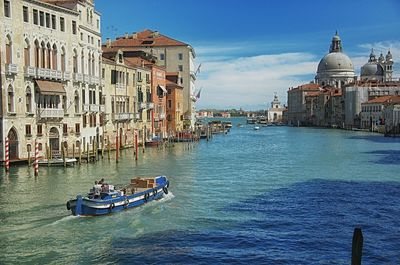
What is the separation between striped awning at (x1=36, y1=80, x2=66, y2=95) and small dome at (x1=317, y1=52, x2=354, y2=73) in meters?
90.7

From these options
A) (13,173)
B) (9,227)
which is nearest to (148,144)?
(13,173)

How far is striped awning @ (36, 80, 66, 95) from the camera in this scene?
2545cm

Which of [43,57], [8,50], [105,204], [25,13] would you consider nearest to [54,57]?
[43,57]

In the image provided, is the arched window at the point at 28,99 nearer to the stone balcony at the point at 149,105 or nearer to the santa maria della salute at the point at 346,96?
the stone balcony at the point at 149,105

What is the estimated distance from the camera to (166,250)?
36.2 feet

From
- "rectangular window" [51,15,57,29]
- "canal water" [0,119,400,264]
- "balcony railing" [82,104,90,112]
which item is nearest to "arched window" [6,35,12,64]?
"rectangular window" [51,15,57,29]

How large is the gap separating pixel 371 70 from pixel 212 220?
9975cm

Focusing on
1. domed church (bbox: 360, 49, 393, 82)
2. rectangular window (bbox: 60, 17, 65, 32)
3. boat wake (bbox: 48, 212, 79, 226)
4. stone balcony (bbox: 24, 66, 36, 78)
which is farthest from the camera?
domed church (bbox: 360, 49, 393, 82)

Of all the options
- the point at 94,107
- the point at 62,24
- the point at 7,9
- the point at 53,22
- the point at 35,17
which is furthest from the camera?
the point at 94,107

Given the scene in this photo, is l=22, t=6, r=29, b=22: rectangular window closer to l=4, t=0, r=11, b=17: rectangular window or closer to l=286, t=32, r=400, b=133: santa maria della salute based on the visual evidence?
l=4, t=0, r=11, b=17: rectangular window

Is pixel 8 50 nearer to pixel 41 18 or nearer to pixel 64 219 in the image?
pixel 41 18

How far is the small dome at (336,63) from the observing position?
11058 centimetres

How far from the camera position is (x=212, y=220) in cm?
1365

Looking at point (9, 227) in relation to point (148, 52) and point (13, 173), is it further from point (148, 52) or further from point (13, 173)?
point (148, 52)
